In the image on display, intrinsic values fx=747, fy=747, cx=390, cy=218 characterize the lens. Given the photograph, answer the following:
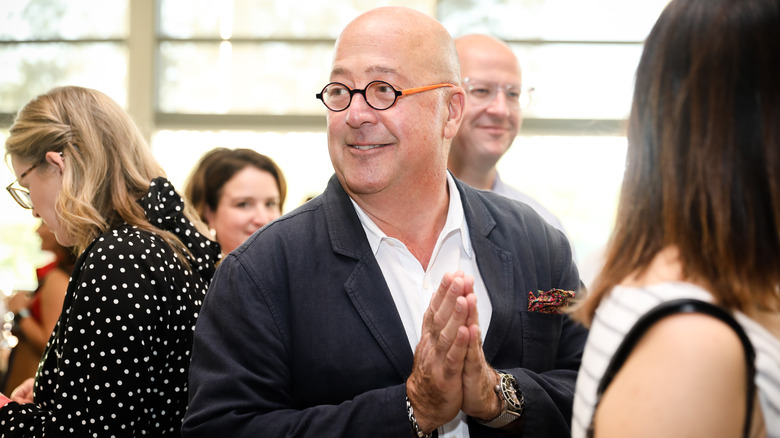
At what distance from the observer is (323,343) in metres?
1.67

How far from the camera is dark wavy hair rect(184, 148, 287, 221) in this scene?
352 centimetres

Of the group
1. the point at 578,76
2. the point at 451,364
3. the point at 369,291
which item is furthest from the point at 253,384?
the point at 578,76

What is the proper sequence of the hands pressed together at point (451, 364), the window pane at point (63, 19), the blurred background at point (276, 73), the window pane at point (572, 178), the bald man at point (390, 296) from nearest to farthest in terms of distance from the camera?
1. the hands pressed together at point (451, 364)
2. the bald man at point (390, 296)
3. the window pane at point (572, 178)
4. the blurred background at point (276, 73)
5. the window pane at point (63, 19)

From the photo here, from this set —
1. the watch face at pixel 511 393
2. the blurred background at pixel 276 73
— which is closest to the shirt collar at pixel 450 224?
the watch face at pixel 511 393

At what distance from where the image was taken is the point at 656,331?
90 centimetres

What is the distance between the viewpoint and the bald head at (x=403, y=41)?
6.05 ft

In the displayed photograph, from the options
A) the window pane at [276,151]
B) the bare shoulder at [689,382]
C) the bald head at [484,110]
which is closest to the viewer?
the bare shoulder at [689,382]

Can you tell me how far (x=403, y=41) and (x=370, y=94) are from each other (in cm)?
16

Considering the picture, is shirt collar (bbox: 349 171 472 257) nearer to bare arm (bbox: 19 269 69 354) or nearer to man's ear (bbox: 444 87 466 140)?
man's ear (bbox: 444 87 466 140)

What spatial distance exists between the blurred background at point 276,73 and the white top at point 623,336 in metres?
6.49

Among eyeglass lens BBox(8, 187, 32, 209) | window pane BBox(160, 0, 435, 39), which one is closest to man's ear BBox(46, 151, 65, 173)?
eyeglass lens BBox(8, 187, 32, 209)

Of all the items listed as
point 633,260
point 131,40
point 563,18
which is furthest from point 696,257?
point 131,40

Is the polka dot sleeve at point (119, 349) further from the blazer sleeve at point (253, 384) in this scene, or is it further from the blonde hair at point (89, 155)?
the blazer sleeve at point (253, 384)

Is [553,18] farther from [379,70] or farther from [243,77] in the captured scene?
[379,70]
